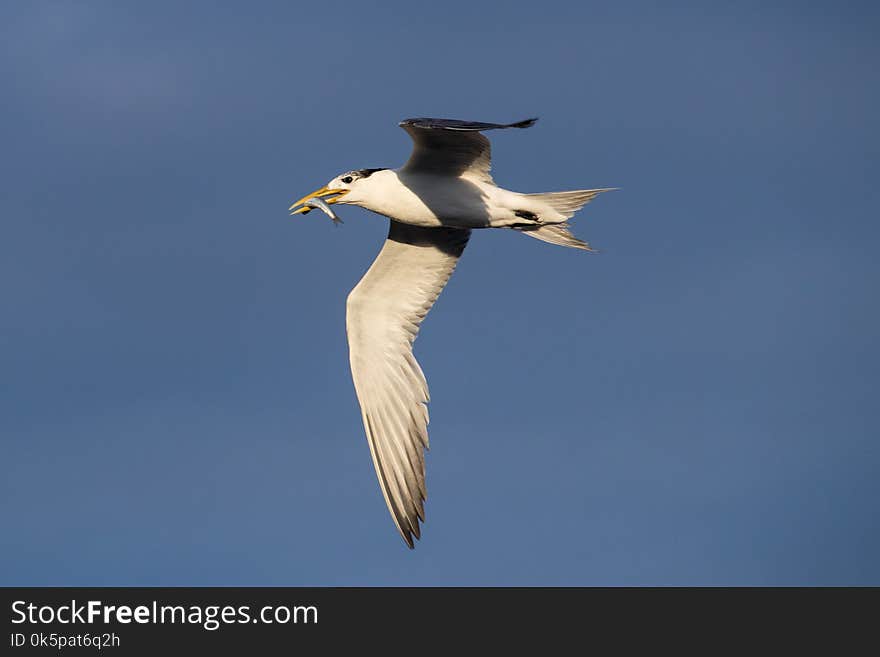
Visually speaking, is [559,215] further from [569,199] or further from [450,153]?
[450,153]

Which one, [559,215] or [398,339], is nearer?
[559,215]

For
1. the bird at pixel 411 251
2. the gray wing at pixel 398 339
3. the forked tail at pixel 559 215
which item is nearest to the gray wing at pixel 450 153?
the bird at pixel 411 251

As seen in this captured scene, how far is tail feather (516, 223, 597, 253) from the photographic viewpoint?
22.9 m

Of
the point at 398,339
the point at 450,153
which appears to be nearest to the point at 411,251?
the point at 398,339

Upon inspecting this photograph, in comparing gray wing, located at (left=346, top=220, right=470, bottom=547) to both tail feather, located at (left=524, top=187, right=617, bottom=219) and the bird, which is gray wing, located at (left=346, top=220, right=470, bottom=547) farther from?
tail feather, located at (left=524, top=187, right=617, bottom=219)

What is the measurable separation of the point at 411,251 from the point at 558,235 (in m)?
2.86

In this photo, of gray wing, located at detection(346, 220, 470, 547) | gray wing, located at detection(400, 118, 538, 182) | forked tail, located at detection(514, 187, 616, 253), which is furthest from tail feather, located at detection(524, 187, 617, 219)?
gray wing, located at detection(346, 220, 470, 547)

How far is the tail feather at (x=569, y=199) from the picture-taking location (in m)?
22.6

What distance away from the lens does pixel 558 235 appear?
904 inches

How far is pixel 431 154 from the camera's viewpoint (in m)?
22.1

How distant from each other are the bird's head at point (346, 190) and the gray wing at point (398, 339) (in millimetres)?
1702

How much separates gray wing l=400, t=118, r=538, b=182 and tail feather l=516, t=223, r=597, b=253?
49.7 inches
